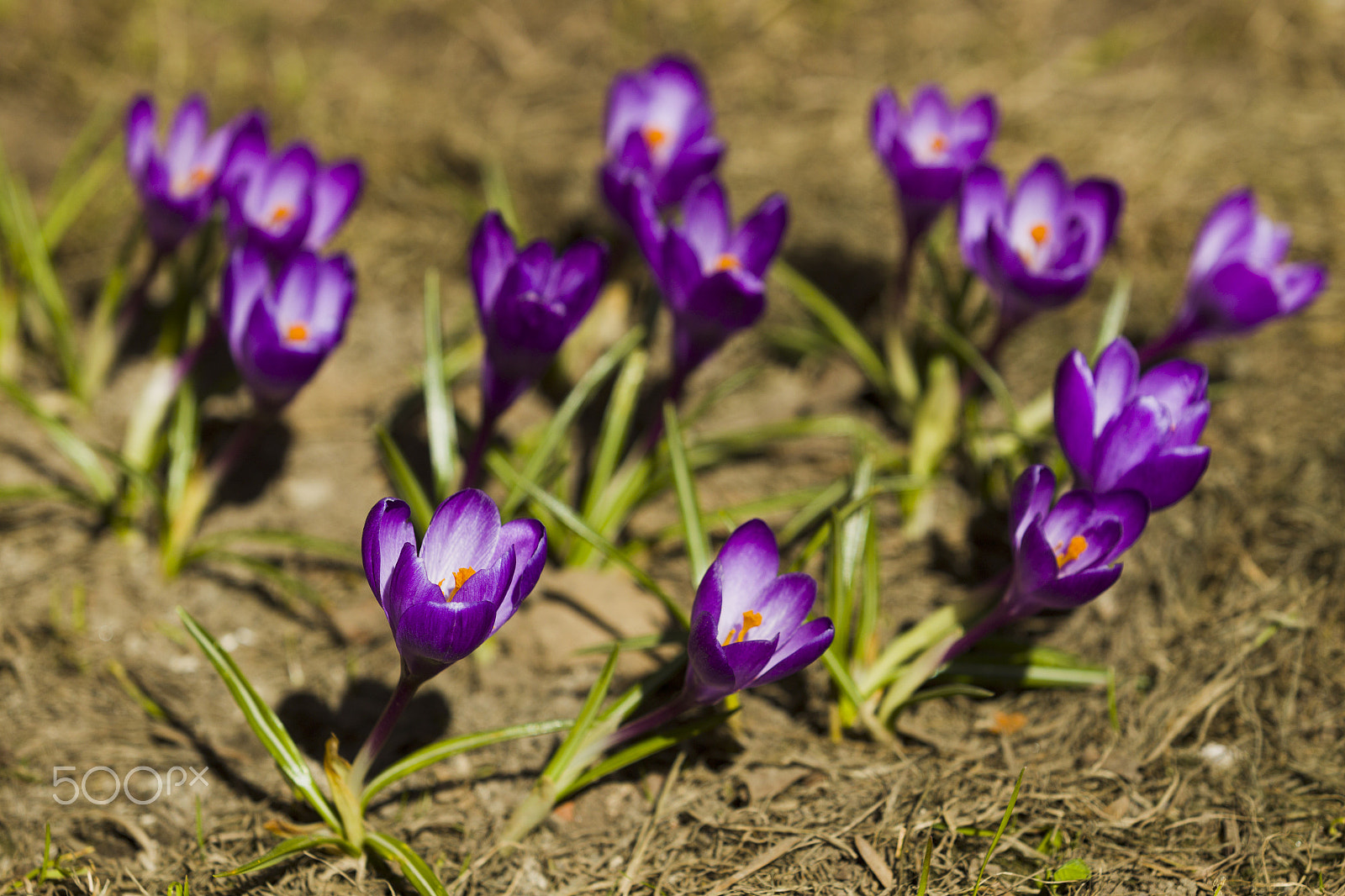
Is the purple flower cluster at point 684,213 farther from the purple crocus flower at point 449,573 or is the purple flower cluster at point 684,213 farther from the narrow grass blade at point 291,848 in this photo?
the narrow grass blade at point 291,848

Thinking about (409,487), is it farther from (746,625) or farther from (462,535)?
(746,625)

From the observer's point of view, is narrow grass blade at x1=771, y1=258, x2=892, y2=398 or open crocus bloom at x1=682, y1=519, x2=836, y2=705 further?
narrow grass blade at x1=771, y1=258, x2=892, y2=398

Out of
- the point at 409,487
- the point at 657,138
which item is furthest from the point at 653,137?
the point at 409,487

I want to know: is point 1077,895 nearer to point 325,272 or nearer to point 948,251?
point 325,272

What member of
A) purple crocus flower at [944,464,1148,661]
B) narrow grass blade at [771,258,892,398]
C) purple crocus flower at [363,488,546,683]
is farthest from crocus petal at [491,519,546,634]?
narrow grass blade at [771,258,892,398]

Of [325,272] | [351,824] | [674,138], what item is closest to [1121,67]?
[674,138]

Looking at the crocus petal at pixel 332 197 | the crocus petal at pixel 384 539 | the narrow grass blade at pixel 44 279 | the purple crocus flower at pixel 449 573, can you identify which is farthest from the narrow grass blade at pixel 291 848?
the narrow grass blade at pixel 44 279

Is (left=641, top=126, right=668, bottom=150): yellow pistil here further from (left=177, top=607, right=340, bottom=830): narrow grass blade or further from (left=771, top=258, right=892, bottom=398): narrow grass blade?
(left=177, top=607, right=340, bottom=830): narrow grass blade

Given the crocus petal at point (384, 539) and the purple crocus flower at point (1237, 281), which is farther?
the purple crocus flower at point (1237, 281)
